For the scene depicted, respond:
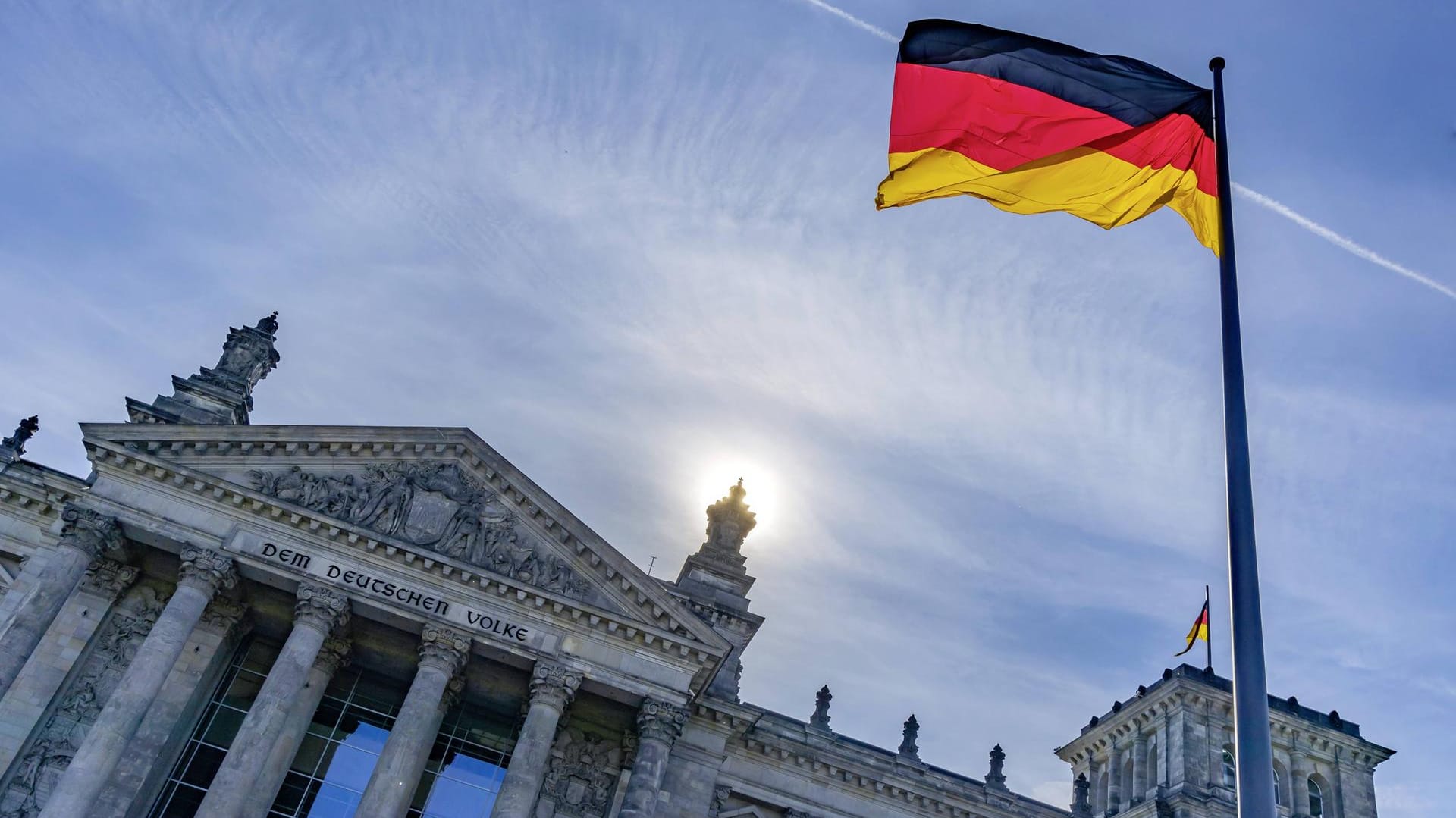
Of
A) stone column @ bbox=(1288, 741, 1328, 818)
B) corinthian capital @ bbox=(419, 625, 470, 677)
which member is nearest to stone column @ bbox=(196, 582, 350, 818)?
corinthian capital @ bbox=(419, 625, 470, 677)

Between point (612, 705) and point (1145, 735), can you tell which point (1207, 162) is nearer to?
point (612, 705)

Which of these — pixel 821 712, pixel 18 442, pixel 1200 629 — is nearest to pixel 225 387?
pixel 18 442

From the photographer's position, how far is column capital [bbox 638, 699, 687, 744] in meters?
31.6

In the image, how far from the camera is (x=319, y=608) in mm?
30797

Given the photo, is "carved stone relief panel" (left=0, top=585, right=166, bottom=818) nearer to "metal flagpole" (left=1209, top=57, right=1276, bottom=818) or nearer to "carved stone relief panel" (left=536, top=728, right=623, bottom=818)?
"carved stone relief panel" (left=536, top=728, right=623, bottom=818)

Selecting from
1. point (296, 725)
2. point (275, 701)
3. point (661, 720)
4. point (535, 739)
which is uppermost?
point (661, 720)

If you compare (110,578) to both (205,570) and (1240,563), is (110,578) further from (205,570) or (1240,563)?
(1240,563)

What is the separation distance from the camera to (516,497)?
3406cm

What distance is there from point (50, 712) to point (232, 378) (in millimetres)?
11820

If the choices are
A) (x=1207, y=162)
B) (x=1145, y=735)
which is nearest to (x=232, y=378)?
(x=1207, y=162)

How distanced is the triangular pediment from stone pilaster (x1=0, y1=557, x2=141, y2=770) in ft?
11.9

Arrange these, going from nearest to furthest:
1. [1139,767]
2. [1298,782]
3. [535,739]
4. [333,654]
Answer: [535,739]
[333,654]
[1298,782]
[1139,767]

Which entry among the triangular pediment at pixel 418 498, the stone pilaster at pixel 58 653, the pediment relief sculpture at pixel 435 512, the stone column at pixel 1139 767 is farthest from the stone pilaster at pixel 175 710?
the stone column at pixel 1139 767

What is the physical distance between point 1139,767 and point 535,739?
2442 cm
